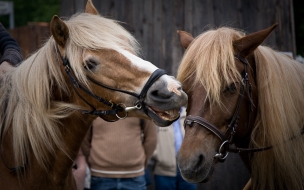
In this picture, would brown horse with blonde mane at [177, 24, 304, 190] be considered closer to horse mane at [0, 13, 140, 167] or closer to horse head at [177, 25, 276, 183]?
horse head at [177, 25, 276, 183]

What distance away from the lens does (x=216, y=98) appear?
11.4 ft

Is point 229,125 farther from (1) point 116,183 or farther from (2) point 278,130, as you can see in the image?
(1) point 116,183

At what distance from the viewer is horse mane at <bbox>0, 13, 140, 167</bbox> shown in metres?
3.59

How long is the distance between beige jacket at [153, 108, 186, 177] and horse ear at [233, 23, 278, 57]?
3379mm

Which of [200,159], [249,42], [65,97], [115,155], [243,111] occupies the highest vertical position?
[249,42]

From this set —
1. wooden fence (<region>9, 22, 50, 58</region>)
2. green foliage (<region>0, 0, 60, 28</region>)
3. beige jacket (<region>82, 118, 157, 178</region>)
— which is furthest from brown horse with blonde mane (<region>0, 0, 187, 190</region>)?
green foliage (<region>0, 0, 60, 28</region>)

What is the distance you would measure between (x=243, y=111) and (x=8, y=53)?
80.4 inches

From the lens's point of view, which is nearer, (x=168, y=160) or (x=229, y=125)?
(x=229, y=125)

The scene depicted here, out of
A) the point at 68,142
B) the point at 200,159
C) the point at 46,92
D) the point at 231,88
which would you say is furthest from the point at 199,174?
the point at 46,92

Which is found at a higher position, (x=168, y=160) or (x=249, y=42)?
(x=249, y=42)

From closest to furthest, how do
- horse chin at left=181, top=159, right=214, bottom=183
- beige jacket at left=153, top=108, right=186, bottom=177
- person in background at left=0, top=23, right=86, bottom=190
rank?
1. horse chin at left=181, top=159, right=214, bottom=183
2. person in background at left=0, top=23, right=86, bottom=190
3. beige jacket at left=153, top=108, right=186, bottom=177

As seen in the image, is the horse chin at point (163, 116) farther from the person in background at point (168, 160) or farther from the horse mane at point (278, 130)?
the person in background at point (168, 160)

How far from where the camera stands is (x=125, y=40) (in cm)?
371

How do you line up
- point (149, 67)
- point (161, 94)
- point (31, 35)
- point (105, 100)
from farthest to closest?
point (31, 35) → point (105, 100) → point (149, 67) → point (161, 94)
